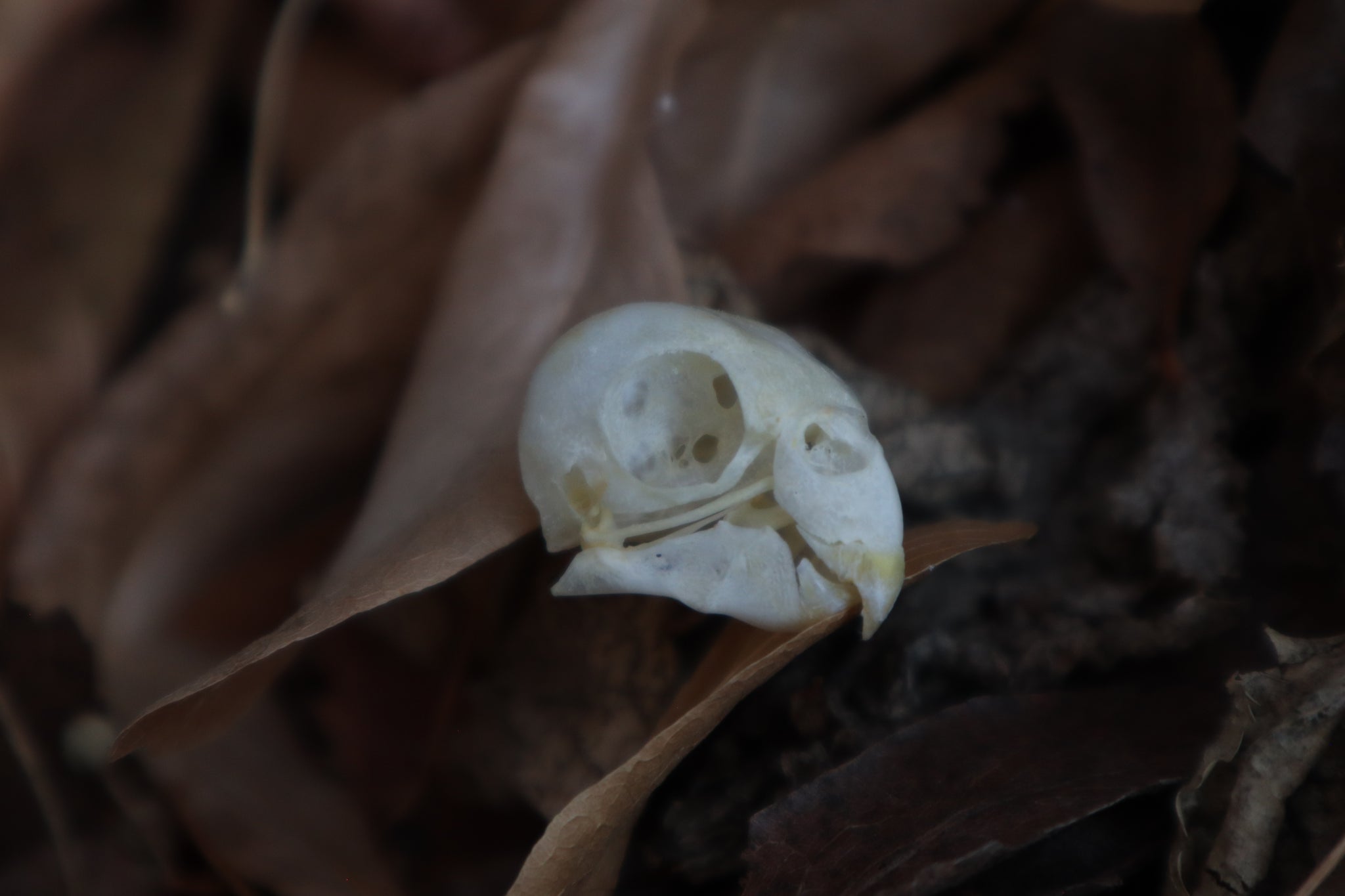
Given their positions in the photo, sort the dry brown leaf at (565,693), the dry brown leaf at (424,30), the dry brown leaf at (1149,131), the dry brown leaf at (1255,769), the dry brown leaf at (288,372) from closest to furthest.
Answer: the dry brown leaf at (1255,769), the dry brown leaf at (565,693), the dry brown leaf at (1149,131), the dry brown leaf at (288,372), the dry brown leaf at (424,30)

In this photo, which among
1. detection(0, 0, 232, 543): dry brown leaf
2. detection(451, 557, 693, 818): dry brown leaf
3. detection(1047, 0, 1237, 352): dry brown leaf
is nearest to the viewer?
detection(451, 557, 693, 818): dry brown leaf

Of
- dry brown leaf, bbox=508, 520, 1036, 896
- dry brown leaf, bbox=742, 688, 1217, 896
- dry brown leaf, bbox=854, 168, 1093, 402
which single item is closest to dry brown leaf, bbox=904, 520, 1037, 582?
dry brown leaf, bbox=508, 520, 1036, 896

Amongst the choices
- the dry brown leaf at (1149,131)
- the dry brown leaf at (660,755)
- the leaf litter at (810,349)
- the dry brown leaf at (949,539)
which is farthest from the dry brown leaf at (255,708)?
the dry brown leaf at (1149,131)

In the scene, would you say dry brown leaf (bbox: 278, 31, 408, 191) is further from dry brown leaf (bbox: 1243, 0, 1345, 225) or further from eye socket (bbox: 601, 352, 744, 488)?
dry brown leaf (bbox: 1243, 0, 1345, 225)

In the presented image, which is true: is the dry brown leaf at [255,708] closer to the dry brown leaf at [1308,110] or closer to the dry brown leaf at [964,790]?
the dry brown leaf at [964,790]

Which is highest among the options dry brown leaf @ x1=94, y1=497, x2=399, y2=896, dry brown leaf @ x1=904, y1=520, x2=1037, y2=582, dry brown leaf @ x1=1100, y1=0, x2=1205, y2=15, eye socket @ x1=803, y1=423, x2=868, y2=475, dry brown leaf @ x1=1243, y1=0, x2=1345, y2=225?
dry brown leaf @ x1=1100, y1=0, x2=1205, y2=15

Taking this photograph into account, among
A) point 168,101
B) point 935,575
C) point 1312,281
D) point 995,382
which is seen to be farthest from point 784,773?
point 168,101
